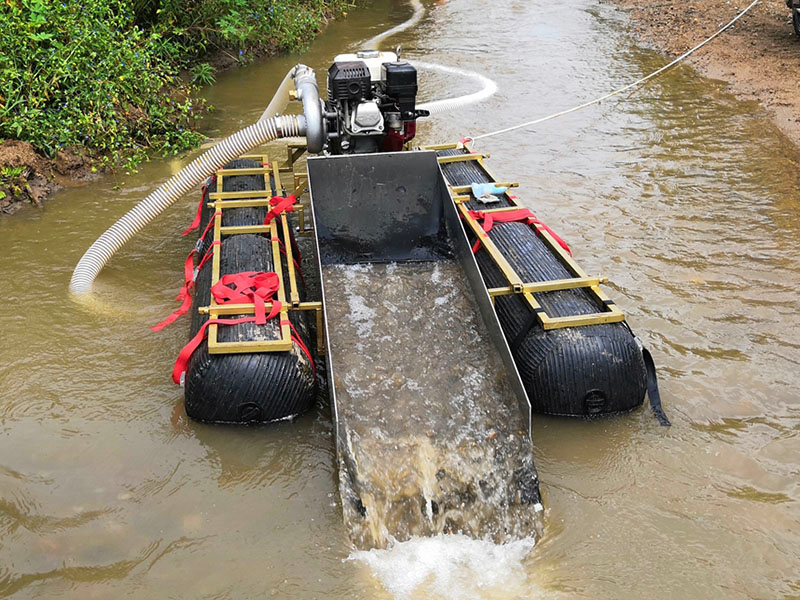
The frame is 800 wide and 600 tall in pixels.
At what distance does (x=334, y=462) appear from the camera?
441 cm

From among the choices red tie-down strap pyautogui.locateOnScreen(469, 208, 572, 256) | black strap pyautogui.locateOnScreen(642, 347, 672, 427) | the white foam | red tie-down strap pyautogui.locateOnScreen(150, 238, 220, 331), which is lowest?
the white foam

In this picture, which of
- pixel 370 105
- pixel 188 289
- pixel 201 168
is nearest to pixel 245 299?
pixel 188 289

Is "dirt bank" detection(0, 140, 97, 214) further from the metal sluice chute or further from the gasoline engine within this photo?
the metal sluice chute

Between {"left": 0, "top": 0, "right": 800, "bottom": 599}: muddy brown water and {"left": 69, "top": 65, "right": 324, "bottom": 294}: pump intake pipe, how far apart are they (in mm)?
300

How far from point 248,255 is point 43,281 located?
2.16 m

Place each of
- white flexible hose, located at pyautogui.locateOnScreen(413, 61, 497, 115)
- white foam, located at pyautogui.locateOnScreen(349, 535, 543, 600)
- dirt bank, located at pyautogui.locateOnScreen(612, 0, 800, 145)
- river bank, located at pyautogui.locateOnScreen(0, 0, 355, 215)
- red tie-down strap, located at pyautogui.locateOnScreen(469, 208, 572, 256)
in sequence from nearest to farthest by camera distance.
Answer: white foam, located at pyautogui.locateOnScreen(349, 535, 543, 600), red tie-down strap, located at pyautogui.locateOnScreen(469, 208, 572, 256), river bank, located at pyautogui.locateOnScreen(0, 0, 355, 215), white flexible hose, located at pyautogui.locateOnScreen(413, 61, 497, 115), dirt bank, located at pyautogui.locateOnScreen(612, 0, 800, 145)

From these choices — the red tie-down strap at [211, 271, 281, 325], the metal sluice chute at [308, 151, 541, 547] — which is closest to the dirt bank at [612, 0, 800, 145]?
the metal sluice chute at [308, 151, 541, 547]

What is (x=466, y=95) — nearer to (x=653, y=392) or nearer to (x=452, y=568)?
(x=653, y=392)

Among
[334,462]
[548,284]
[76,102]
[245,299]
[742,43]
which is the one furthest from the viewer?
[742,43]

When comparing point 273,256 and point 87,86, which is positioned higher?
point 87,86

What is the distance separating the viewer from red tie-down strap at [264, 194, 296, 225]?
18.9ft

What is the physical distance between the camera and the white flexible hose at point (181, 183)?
578 centimetres

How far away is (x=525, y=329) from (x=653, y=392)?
3.06 feet

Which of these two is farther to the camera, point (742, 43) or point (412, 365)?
point (742, 43)
